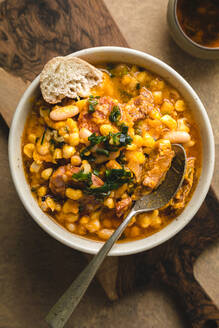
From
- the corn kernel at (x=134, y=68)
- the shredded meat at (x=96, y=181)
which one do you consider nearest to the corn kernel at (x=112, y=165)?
the shredded meat at (x=96, y=181)

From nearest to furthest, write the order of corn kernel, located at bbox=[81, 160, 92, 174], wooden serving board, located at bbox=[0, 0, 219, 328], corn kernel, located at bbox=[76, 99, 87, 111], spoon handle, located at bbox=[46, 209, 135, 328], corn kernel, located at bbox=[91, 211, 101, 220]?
spoon handle, located at bbox=[46, 209, 135, 328] < corn kernel, located at bbox=[81, 160, 92, 174] < corn kernel, located at bbox=[76, 99, 87, 111] < corn kernel, located at bbox=[91, 211, 101, 220] < wooden serving board, located at bbox=[0, 0, 219, 328]

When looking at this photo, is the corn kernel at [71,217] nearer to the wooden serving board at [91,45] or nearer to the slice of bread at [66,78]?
the wooden serving board at [91,45]

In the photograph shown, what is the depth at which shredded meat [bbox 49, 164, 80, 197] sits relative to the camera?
2.79 metres

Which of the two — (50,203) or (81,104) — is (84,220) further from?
(81,104)

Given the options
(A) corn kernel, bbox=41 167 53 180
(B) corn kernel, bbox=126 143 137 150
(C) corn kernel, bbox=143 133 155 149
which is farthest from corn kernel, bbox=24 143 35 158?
(C) corn kernel, bbox=143 133 155 149

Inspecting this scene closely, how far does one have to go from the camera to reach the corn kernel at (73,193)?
279 cm

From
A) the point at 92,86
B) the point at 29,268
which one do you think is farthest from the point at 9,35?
the point at 29,268

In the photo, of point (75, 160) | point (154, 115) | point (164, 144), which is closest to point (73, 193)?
point (75, 160)

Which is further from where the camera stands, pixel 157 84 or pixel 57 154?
pixel 157 84

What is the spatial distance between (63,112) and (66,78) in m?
0.35

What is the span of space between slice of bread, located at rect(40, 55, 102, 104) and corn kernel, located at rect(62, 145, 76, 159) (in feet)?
1.55

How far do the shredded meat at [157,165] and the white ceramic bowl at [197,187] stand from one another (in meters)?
0.40

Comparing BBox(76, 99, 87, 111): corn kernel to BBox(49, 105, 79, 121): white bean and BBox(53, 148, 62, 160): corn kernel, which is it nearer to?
BBox(49, 105, 79, 121): white bean

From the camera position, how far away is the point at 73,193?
2793mm
